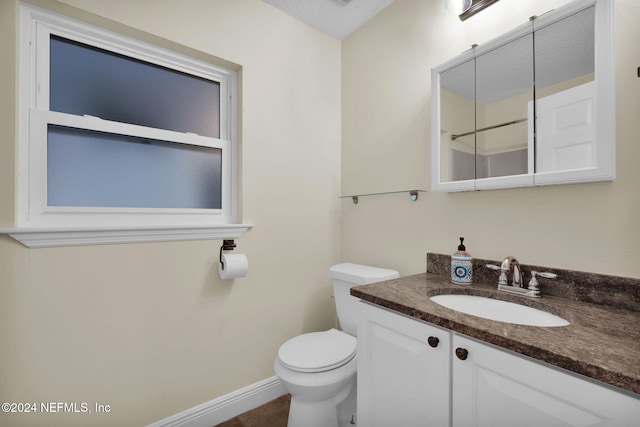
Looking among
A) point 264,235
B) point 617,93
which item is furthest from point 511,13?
point 264,235

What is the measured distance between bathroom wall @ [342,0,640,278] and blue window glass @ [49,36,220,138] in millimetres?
986

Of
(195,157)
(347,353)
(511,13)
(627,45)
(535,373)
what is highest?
(511,13)

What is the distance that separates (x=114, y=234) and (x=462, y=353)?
4.77 ft

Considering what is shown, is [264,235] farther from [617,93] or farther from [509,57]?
[617,93]

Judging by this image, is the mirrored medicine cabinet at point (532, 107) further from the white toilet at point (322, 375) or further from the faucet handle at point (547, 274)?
the white toilet at point (322, 375)

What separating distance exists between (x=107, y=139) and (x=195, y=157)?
1.34 feet

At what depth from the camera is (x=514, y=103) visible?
1.20m

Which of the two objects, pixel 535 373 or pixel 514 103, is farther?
pixel 514 103

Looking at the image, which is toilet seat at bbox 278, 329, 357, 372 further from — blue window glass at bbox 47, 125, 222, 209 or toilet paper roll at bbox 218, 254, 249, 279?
blue window glass at bbox 47, 125, 222, 209

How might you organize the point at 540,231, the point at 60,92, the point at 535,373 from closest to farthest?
the point at 535,373 → the point at 540,231 → the point at 60,92

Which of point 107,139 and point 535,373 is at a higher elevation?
point 107,139

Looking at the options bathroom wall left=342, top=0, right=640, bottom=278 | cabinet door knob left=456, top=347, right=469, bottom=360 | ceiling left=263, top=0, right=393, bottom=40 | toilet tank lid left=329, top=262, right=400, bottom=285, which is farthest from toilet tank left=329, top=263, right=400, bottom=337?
ceiling left=263, top=0, right=393, bottom=40

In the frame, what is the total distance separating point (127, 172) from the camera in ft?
4.69

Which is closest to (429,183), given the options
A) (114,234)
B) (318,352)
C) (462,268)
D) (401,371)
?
(462,268)
